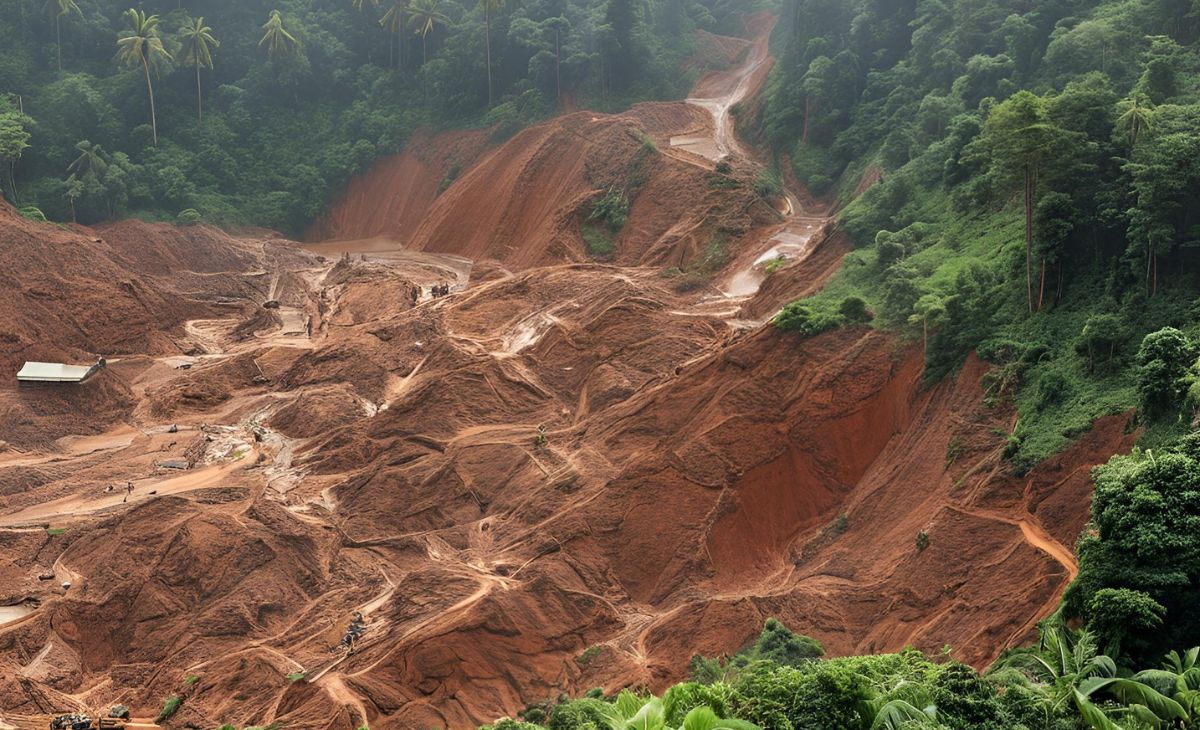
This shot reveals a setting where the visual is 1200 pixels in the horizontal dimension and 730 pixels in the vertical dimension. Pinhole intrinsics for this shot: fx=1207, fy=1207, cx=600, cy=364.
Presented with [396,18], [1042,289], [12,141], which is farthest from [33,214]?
[1042,289]

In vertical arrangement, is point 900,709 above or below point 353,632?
above

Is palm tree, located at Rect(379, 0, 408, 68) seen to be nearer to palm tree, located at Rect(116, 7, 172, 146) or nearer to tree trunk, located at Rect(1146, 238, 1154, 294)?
palm tree, located at Rect(116, 7, 172, 146)

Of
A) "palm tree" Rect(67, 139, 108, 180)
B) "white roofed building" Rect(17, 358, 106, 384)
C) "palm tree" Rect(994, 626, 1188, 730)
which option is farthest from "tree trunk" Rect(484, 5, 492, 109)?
"palm tree" Rect(994, 626, 1188, 730)

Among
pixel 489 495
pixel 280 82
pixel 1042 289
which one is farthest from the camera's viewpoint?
pixel 280 82

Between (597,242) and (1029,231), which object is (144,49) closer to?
(597,242)

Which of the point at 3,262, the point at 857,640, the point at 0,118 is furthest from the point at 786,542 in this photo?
the point at 0,118

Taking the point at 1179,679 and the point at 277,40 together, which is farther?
the point at 277,40

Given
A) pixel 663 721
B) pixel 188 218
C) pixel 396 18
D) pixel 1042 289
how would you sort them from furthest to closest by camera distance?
pixel 396 18
pixel 188 218
pixel 1042 289
pixel 663 721
